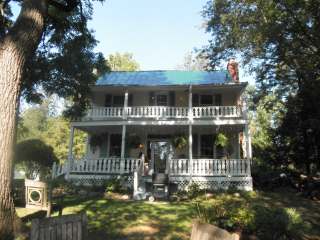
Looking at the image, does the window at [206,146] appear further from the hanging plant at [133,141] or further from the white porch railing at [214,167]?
the hanging plant at [133,141]

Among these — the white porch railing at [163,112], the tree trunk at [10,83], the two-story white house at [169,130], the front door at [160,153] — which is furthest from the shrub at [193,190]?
the tree trunk at [10,83]

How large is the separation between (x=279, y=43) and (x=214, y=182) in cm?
769

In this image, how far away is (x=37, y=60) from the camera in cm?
1388

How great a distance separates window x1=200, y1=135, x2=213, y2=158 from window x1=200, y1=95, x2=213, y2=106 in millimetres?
2074

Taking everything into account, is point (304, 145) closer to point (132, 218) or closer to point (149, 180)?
point (149, 180)

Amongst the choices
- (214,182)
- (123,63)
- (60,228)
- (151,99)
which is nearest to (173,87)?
(151,99)

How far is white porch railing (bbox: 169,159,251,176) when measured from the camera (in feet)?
54.5

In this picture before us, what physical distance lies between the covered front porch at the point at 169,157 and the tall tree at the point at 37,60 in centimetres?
363

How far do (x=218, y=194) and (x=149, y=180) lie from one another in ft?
11.9

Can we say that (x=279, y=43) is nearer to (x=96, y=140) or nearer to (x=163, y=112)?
(x=163, y=112)

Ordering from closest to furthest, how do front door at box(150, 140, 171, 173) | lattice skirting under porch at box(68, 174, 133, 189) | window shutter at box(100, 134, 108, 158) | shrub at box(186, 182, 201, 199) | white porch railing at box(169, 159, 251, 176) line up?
1. shrub at box(186, 182, 201, 199)
2. white porch railing at box(169, 159, 251, 176)
3. lattice skirting under porch at box(68, 174, 133, 189)
4. front door at box(150, 140, 171, 173)
5. window shutter at box(100, 134, 108, 158)

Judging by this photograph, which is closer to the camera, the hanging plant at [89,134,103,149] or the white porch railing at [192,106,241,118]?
the white porch railing at [192,106,241,118]

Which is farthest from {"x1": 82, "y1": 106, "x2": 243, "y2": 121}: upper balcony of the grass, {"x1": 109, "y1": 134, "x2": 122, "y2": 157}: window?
the grass

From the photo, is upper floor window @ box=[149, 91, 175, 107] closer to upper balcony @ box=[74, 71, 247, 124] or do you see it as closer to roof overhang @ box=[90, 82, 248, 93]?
upper balcony @ box=[74, 71, 247, 124]
